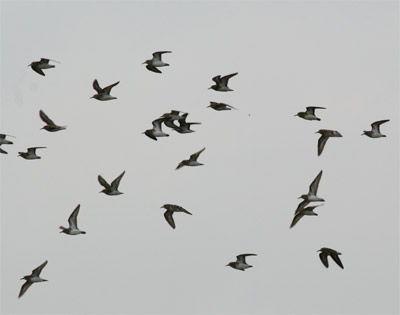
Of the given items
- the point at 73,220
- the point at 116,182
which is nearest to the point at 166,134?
the point at 116,182

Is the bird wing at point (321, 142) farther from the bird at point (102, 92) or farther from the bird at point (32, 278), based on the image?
the bird at point (32, 278)

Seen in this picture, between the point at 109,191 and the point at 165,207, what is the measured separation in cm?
222

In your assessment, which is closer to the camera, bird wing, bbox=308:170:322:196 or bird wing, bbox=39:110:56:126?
bird wing, bbox=308:170:322:196

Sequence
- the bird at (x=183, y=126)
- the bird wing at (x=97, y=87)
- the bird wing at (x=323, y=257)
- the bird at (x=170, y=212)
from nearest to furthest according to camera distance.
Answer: the bird wing at (x=323, y=257), the bird wing at (x=97, y=87), the bird at (x=183, y=126), the bird at (x=170, y=212)

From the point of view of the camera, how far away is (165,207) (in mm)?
37531

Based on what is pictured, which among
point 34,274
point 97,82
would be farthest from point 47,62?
point 34,274

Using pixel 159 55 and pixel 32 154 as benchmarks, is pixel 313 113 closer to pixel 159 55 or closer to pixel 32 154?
pixel 159 55

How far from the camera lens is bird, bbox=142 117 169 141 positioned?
36562 mm

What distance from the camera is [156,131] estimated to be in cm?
3669

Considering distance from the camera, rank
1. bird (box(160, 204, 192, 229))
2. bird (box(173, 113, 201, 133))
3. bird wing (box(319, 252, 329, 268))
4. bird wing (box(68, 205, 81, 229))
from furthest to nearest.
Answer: bird (box(160, 204, 192, 229)), bird wing (box(68, 205, 81, 229)), bird (box(173, 113, 201, 133)), bird wing (box(319, 252, 329, 268))

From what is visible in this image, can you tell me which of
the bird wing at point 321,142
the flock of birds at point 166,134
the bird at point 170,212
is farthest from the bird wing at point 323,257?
the bird at point 170,212

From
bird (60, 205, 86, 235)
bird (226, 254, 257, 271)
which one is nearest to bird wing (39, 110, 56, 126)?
bird (60, 205, 86, 235)

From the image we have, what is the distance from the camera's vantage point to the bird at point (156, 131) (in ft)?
120

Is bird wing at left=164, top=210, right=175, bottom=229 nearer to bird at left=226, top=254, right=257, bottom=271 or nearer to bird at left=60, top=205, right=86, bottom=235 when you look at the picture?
bird at left=226, top=254, right=257, bottom=271
